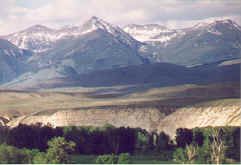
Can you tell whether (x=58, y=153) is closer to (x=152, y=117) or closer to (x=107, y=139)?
(x=107, y=139)

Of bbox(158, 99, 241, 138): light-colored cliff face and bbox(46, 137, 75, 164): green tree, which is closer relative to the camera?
bbox(46, 137, 75, 164): green tree

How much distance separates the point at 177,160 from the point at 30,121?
5529 centimetres

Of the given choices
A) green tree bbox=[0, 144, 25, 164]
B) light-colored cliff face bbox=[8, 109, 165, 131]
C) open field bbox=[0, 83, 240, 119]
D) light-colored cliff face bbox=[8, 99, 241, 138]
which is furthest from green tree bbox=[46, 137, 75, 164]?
open field bbox=[0, 83, 240, 119]

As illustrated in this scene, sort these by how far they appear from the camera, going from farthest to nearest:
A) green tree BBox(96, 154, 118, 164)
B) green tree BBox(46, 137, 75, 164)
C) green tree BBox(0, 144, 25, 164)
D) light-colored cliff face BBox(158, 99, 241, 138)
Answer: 1. light-colored cliff face BBox(158, 99, 241, 138)
2. green tree BBox(96, 154, 118, 164)
3. green tree BBox(46, 137, 75, 164)
4. green tree BBox(0, 144, 25, 164)

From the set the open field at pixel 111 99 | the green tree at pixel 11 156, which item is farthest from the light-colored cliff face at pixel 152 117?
the green tree at pixel 11 156

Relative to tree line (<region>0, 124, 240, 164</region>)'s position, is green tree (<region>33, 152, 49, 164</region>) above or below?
below

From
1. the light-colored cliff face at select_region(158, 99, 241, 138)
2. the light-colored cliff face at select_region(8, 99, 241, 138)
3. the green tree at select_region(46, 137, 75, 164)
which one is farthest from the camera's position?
the light-colored cliff face at select_region(8, 99, 241, 138)

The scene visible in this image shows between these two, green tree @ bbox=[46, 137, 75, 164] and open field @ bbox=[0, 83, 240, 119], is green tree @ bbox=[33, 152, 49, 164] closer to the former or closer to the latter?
green tree @ bbox=[46, 137, 75, 164]

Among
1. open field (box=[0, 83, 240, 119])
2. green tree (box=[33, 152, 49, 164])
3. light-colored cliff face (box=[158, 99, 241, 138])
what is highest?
open field (box=[0, 83, 240, 119])

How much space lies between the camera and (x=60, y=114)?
107 metres

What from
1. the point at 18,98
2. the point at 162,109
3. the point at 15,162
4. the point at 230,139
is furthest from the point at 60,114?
the point at 18,98

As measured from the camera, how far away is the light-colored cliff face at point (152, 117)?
9112cm

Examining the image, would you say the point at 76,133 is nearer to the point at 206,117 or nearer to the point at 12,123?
the point at 206,117

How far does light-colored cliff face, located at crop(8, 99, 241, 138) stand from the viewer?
91.1 meters
